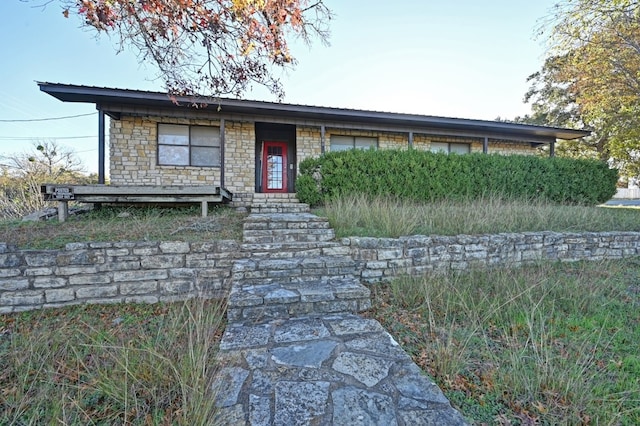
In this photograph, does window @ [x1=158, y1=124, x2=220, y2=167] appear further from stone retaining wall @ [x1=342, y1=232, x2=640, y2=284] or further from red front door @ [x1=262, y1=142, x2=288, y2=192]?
stone retaining wall @ [x1=342, y1=232, x2=640, y2=284]

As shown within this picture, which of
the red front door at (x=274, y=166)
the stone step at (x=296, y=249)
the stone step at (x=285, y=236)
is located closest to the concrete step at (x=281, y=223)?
the stone step at (x=285, y=236)

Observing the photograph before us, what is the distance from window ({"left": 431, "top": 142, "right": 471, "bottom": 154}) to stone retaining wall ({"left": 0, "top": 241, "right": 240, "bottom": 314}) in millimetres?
9636

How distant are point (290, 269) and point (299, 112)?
616 cm

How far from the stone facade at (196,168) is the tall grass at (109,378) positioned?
5228 mm

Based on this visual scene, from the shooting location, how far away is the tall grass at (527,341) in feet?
5.43

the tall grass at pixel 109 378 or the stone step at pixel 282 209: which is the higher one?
the stone step at pixel 282 209

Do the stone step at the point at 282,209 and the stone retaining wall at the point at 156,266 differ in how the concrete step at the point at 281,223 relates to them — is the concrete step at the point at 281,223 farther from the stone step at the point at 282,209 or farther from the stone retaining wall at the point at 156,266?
the stone step at the point at 282,209

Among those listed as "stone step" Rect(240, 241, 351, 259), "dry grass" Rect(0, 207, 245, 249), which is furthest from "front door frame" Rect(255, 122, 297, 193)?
"stone step" Rect(240, 241, 351, 259)

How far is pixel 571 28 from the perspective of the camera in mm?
7262

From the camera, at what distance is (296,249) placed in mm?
3773

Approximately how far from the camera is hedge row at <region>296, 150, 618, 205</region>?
6742 millimetres

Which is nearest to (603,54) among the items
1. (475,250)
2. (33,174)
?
(475,250)

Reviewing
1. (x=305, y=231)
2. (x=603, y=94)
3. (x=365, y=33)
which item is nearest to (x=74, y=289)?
(x=305, y=231)

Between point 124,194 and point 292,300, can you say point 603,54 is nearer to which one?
point 292,300
